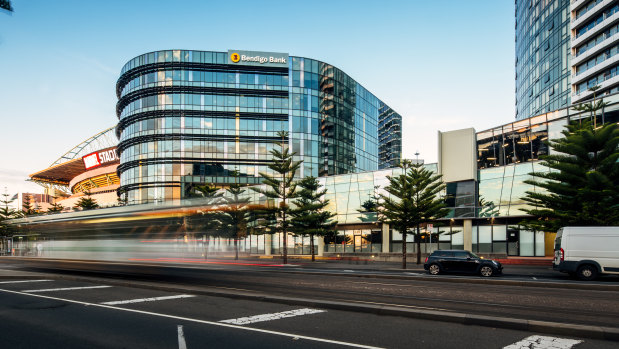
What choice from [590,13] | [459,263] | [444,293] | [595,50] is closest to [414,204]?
[459,263]

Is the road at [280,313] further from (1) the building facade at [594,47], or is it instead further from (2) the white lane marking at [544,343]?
(1) the building facade at [594,47]

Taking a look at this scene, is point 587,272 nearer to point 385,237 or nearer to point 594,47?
point 385,237

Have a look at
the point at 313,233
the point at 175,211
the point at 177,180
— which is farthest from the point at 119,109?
the point at 175,211

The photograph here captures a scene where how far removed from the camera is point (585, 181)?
2686 centimetres

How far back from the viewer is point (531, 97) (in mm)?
80312

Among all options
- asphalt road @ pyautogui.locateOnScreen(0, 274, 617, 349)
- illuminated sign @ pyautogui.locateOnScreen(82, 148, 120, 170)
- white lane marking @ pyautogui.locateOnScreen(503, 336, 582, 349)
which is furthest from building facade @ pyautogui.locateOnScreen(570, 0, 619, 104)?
illuminated sign @ pyautogui.locateOnScreen(82, 148, 120, 170)

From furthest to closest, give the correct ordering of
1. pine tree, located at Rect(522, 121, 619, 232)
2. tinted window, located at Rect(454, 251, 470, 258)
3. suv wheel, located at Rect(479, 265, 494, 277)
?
pine tree, located at Rect(522, 121, 619, 232), tinted window, located at Rect(454, 251, 470, 258), suv wheel, located at Rect(479, 265, 494, 277)

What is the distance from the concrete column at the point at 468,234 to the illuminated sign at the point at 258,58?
45.4m

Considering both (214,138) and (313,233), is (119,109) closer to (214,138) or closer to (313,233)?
(214,138)

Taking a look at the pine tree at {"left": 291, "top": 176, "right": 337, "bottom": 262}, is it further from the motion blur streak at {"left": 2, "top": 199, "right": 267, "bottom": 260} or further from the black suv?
the black suv

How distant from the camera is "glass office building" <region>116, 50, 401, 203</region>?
7006 cm

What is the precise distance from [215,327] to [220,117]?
215 ft

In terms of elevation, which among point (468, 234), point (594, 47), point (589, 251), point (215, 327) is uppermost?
point (594, 47)

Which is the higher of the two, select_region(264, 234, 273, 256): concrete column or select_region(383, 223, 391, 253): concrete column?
select_region(383, 223, 391, 253): concrete column
